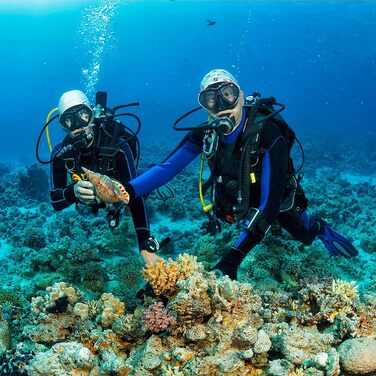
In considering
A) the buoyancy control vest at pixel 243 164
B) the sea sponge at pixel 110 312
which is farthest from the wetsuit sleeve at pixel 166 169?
the sea sponge at pixel 110 312

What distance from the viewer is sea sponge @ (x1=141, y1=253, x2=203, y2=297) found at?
341 centimetres

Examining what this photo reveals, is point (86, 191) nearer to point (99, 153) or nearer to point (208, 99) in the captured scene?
point (99, 153)

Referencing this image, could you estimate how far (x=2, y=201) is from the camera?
47.0 feet

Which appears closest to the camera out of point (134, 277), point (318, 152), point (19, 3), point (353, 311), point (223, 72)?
point (353, 311)

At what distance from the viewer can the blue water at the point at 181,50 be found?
226ft

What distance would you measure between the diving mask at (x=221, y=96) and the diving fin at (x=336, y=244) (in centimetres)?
355

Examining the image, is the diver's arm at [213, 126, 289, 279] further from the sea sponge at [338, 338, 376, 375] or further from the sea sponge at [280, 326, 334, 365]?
the sea sponge at [338, 338, 376, 375]

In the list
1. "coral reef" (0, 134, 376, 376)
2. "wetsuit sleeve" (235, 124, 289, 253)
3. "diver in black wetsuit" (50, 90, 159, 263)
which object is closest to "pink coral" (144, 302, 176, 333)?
"coral reef" (0, 134, 376, 376)

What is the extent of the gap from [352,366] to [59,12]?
288ft

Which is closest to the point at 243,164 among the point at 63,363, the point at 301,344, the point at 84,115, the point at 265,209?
the point at 265,209

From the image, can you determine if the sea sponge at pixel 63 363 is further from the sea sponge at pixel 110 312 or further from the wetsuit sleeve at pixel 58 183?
the wetsuit sleeve at pixel 58 183

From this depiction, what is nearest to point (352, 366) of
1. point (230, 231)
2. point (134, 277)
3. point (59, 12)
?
point (134, 277)

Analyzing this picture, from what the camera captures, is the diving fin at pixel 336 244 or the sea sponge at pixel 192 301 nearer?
the sea sponge at pixel 192 301

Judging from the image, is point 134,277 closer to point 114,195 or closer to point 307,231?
point 114,195
